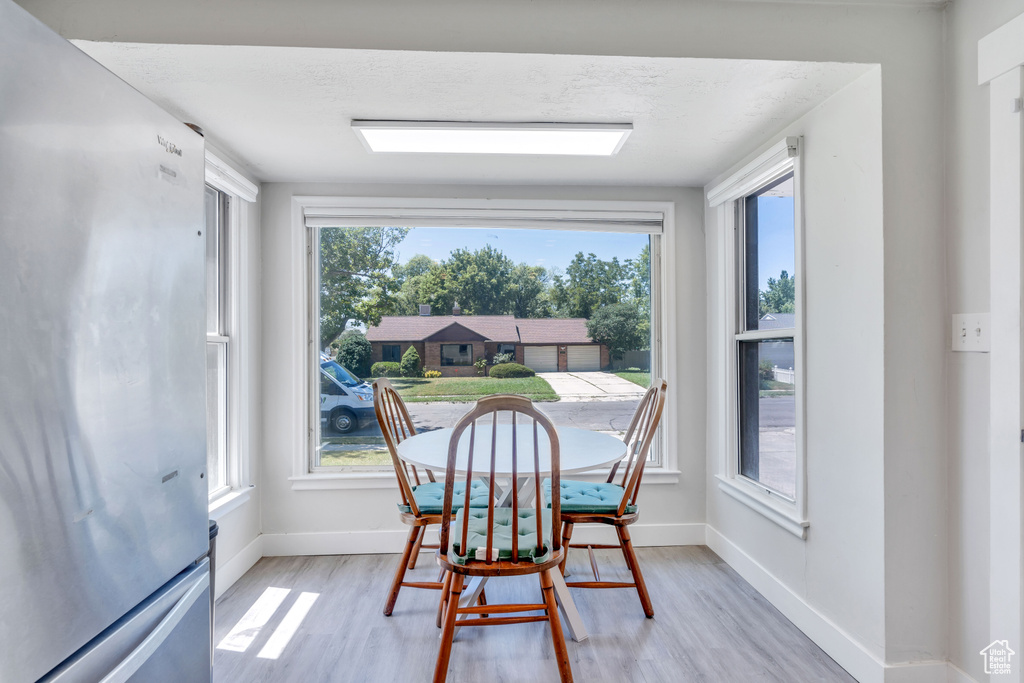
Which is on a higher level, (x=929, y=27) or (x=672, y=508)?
(x=929, y=27)

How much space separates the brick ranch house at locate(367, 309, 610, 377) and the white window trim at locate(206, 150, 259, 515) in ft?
2.26

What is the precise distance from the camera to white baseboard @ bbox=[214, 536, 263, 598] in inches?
99.7

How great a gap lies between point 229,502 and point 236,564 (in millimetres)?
344

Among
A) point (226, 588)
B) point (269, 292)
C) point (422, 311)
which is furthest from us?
point (422, 311)

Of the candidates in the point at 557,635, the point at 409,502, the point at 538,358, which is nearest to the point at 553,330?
the point at 538,358

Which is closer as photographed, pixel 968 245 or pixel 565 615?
pixel 968 245

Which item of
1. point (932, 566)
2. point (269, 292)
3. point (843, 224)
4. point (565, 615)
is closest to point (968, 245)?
point (843, 224)

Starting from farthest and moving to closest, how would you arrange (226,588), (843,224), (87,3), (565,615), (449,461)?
1. (226,588)
2. (565,615)
3. (843,224)
4. (449,461)
5. (87,3)

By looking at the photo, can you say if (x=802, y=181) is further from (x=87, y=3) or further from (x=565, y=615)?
(x=87, y=3)

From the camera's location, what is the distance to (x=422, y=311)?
323 centimetres

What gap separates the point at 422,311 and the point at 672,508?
1873 mm

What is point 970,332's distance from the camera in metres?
1.71

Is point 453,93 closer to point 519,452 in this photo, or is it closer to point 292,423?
point 519,452

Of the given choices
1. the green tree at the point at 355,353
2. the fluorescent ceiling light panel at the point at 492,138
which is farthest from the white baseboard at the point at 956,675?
the green tree at the point at 355,353
